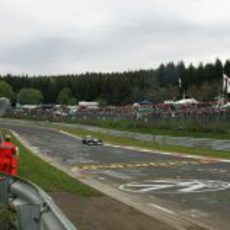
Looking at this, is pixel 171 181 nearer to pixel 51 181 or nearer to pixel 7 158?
pixel 51 181

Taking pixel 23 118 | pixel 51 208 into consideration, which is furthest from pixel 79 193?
pixel 23 118

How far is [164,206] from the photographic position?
15320 millimetres

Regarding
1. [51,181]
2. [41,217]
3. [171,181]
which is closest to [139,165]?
[171,181]

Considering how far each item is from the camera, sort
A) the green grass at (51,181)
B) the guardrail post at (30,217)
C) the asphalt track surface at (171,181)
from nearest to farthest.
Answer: the guardrail post at (30,217) → the asphalt track surface at (171,181) → the green grass at (51,181)

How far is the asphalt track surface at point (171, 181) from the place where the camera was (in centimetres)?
1427

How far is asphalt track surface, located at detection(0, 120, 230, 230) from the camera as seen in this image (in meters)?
14.3

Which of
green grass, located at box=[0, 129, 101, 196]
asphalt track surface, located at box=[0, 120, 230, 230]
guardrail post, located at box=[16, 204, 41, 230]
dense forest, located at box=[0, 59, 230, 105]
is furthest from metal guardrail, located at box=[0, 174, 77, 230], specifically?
dense forest, located at box=[0, 59, 230, 105]

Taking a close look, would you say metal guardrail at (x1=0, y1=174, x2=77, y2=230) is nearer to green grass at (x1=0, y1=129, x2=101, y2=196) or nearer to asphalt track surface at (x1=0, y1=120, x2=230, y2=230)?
asphalt track surface at (x1=0, y1=120, x2=230, y2=230)

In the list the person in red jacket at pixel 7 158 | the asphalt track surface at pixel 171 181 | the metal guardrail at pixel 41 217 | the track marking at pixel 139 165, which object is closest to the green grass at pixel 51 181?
the person in red jacket at pixel 7 158

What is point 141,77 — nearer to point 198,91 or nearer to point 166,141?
point 198,91

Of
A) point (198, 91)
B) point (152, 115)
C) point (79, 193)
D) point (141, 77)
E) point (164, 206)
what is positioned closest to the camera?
point (164, 206)

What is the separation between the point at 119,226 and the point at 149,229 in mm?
560

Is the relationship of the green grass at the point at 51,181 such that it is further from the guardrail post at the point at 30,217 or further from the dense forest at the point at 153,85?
the dense forest at the point at 153,85

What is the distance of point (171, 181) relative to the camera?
2106 centimetres
